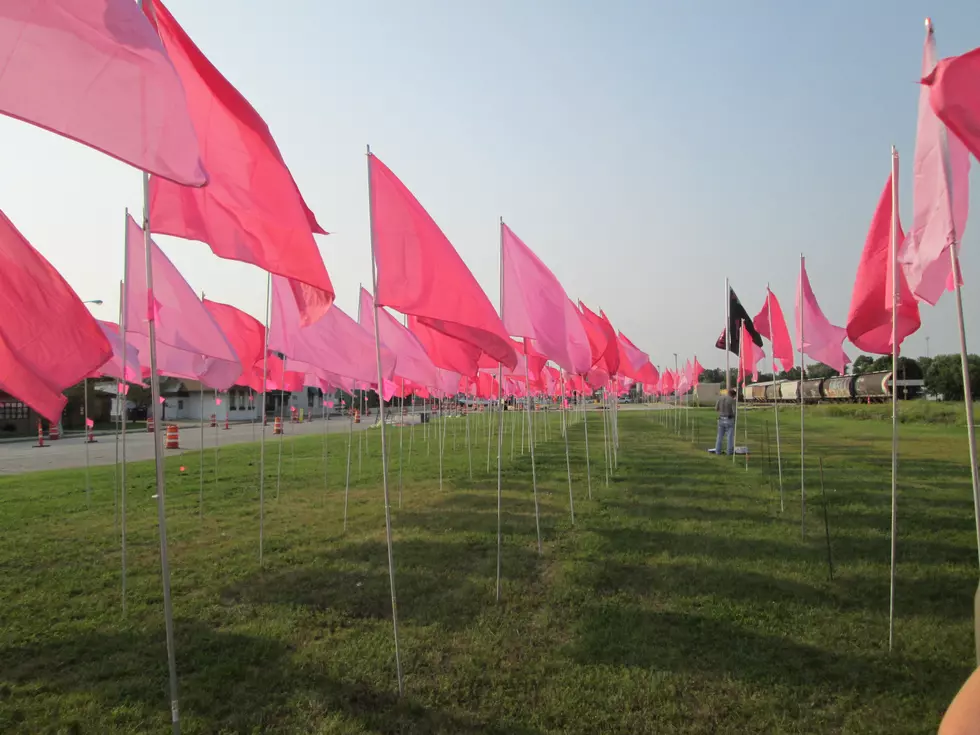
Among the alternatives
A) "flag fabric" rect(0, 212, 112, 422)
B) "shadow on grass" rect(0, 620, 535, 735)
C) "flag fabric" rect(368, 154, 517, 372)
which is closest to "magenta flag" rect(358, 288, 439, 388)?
"flag fabric" rect(368, 154, 517, 372)

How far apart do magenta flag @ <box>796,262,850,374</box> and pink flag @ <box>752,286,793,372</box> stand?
179 centimetres

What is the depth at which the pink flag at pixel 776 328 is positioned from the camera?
38.7ft

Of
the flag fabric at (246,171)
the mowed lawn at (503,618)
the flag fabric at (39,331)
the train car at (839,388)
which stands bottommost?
the mowed lawn at (503,618)

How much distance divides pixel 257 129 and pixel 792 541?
26.0 ft

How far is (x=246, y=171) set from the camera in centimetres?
394

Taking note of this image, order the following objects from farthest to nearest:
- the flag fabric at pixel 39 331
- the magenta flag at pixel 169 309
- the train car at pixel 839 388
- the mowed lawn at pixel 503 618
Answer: the train car at pixel 839 388 < the magenta flag at pixel 169 309 < the flag fabric at pixel 39 331 < the mowed lawn at pixel 503 618

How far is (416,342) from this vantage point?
383 inches

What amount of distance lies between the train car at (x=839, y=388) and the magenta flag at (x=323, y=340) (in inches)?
2119

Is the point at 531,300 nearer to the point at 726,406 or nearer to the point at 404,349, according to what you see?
the point at 404,349

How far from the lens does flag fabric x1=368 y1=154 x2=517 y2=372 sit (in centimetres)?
489

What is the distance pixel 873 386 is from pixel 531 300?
49.6 meters

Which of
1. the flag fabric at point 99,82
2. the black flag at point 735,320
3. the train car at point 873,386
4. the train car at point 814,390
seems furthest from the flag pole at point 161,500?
the train car at point 814,390

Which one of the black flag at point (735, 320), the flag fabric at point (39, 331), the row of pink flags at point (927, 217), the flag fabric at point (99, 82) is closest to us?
the flag fabric at point (99, 82)

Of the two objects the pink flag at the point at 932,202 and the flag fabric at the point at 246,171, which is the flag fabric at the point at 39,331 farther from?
the pink flag at the point at 932,202
